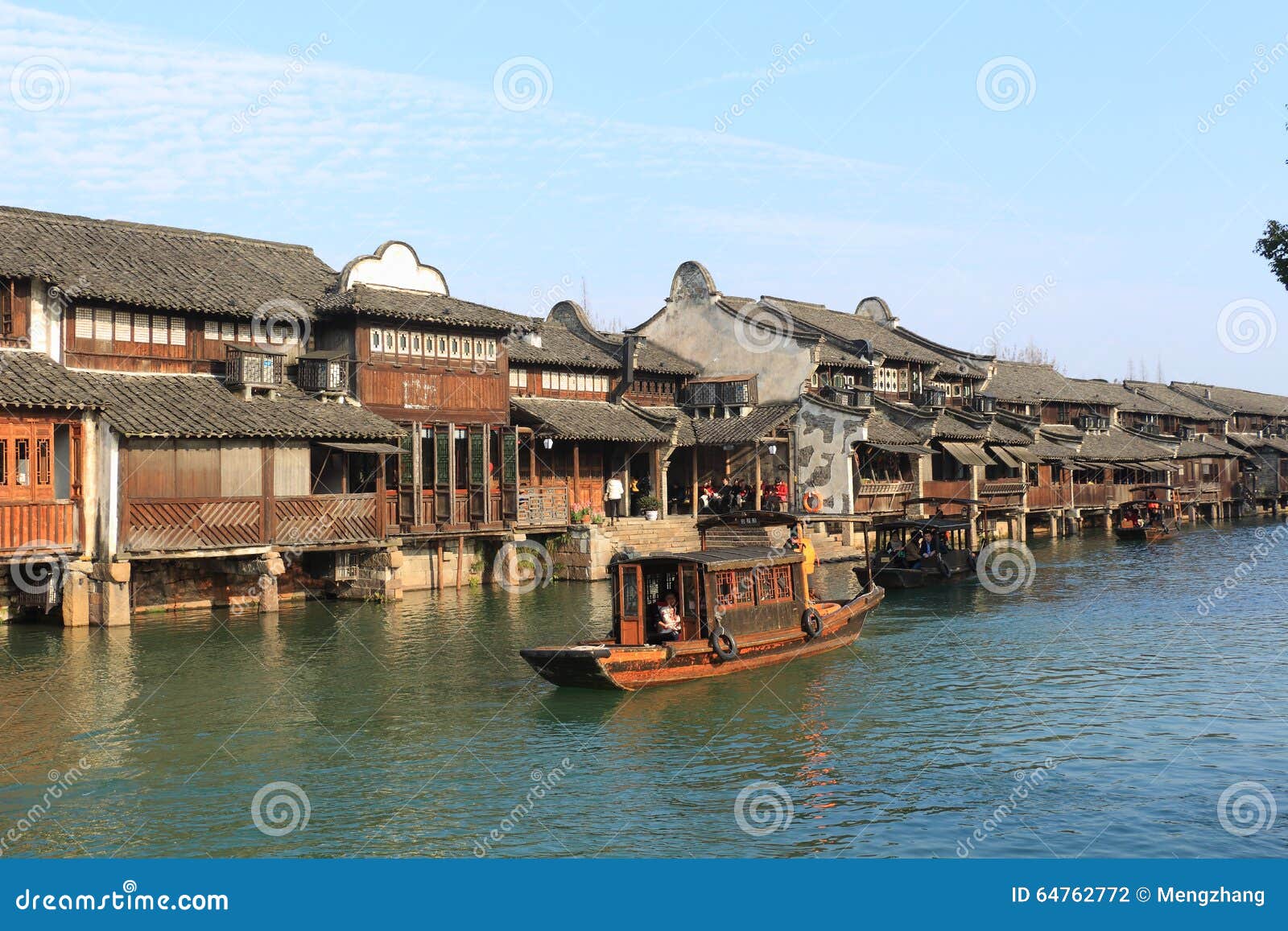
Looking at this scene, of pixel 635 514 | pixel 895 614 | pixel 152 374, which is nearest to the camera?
pixel 152 374

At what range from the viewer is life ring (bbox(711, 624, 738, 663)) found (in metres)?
19.4

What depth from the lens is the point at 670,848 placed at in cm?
1181

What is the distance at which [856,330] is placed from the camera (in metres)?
52.5

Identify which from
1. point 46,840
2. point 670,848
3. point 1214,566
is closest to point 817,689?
point 670,848

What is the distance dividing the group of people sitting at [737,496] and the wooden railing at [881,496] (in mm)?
2693

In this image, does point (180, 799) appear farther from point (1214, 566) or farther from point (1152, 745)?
point (1214, 566)

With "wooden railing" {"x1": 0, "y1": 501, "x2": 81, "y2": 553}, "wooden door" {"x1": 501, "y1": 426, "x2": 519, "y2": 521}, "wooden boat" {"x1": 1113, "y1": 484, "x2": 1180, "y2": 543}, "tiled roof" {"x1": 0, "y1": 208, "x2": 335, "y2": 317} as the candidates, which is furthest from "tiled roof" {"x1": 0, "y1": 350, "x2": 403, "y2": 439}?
"wooden boat" {"x1": 1113, "y1": 484, "x2": 1180, "y2": 543}

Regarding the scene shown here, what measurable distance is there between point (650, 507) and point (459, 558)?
7.94 metres

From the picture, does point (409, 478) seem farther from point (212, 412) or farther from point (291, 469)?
point (212, 412)

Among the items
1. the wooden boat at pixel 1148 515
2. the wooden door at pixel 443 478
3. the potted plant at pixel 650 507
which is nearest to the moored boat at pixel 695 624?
the wooden door at pixel 443 478

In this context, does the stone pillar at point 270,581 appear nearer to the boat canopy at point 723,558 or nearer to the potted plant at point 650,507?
the boat canopy at point 723,558

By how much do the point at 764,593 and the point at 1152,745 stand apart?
740 centimetres

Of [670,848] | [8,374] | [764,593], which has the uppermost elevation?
[8,374]

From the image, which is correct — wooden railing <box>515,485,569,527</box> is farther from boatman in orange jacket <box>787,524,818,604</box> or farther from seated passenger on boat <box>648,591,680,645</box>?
seated passenger on boat <box>648,591,680,645</box>
